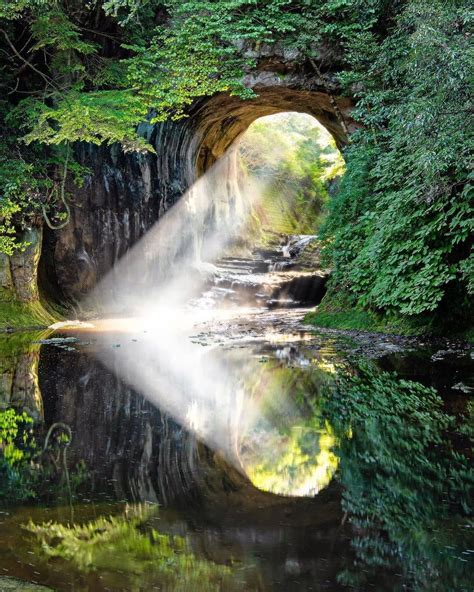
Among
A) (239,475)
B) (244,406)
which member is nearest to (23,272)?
(244,406)

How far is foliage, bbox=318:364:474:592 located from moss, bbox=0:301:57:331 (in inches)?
399

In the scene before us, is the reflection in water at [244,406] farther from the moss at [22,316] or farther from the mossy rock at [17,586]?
the moss at [22,316]

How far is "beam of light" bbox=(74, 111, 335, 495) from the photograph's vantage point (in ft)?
15.7

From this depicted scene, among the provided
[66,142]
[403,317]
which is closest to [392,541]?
[403,317]

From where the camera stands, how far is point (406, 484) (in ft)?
12.0

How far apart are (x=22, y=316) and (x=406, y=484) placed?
12.5m

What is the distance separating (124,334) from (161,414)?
299 inches

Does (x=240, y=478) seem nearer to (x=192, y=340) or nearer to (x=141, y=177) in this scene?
(x=192, y=340)

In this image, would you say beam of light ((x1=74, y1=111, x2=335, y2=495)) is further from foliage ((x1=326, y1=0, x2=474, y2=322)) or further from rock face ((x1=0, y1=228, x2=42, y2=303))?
foliage ((x1=326, y1=0, x2=474, y2=322))

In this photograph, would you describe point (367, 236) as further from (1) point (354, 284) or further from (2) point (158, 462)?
(2) point (158, 462)

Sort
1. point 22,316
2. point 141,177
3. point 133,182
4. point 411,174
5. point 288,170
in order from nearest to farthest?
point 411,174
point 22,316
point 133,182
point 141,177
point 288,170

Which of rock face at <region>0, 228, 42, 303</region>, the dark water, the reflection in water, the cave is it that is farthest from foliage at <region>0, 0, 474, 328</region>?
the reflection in water

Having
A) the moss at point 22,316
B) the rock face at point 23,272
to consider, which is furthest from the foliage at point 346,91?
the moss at point 22,316

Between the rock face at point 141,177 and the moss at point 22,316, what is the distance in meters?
→ 1.80
